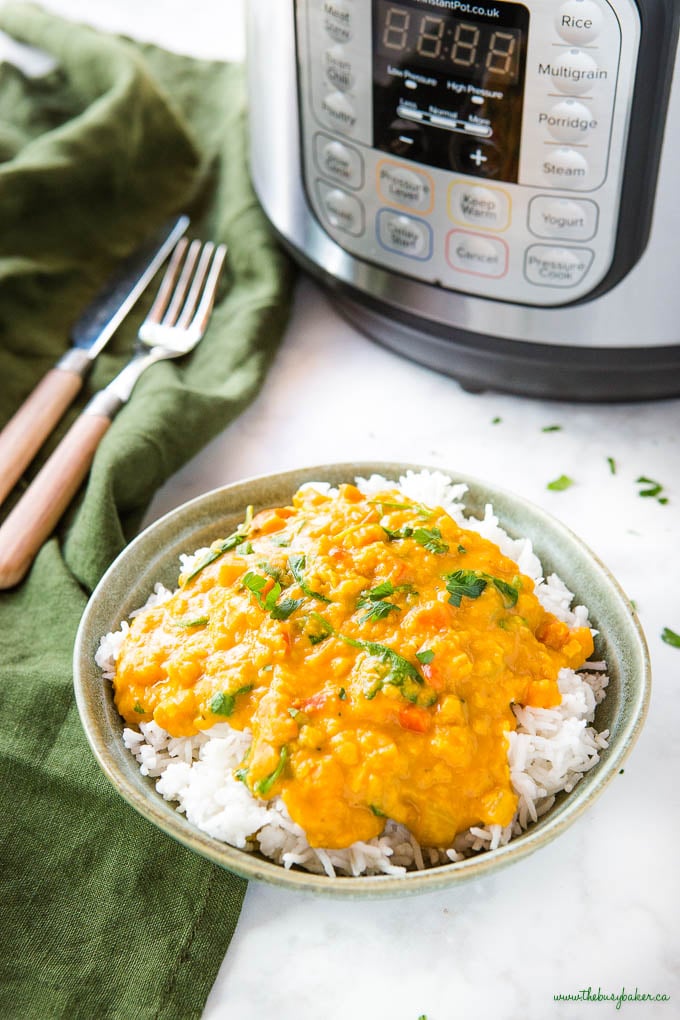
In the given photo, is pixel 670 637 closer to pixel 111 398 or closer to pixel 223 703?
pixel 223 703

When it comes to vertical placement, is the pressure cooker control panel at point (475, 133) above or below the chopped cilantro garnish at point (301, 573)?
above

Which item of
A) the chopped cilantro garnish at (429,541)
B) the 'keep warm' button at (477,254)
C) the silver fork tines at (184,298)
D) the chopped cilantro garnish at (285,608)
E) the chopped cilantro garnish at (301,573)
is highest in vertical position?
the 'keep warm' button at (477,254)

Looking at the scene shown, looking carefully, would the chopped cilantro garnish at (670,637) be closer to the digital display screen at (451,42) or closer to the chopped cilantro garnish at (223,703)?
the chopped cilantro garnish at (223,703)

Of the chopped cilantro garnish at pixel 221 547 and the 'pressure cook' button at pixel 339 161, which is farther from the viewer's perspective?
the 'pressure cook' button at pixel 339 161

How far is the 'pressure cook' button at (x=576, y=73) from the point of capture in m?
0.99

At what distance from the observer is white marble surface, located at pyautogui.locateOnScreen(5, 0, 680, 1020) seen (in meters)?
0.79

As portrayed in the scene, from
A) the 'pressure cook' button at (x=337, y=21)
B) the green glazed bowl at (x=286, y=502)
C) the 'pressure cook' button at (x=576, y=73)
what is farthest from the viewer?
the 'pressure cook' button at (x=337, y=21)

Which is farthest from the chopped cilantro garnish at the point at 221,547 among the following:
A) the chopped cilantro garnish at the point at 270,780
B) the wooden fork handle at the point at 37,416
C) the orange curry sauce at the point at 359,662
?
the wooden fork handle at the point at 37,416

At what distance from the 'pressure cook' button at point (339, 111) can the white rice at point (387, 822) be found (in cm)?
61

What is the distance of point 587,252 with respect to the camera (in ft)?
3.63

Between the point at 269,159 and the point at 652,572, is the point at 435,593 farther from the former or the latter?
the point at 269,159

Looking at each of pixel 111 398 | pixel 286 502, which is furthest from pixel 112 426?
pixel 286 502

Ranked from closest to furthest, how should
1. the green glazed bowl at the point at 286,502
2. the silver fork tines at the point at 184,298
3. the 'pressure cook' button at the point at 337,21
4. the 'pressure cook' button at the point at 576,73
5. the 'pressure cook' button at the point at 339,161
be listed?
the green glazed bowl at the point at 286,502, the 'pressure cook' button at the point at 576,73, the 'pressure cook' button at the point at 337,21, the 'pressure cook' button at the point at 339,161, the silver fork tines at the point at 184,298

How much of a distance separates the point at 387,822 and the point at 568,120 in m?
0.66
